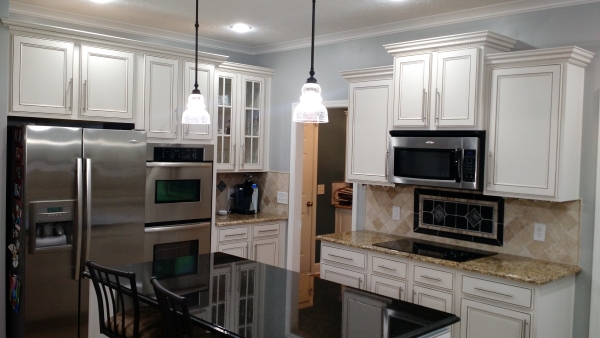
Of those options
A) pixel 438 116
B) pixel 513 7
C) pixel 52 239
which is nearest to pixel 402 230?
pixel 438 116

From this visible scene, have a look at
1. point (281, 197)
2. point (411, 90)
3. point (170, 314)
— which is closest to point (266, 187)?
point (281, 197)

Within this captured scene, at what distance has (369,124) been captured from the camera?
4.31 meters

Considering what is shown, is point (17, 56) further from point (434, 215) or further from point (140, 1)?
point (434, 215)

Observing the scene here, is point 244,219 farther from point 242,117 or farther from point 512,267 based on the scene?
point 512,267

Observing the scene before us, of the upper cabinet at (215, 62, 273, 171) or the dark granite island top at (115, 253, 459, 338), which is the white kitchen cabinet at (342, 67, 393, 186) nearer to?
the upper cabinet at (215, 62, 273, 171)

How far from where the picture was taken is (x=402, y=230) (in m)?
4.43

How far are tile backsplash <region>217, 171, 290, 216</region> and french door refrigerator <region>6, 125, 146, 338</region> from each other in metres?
1.54

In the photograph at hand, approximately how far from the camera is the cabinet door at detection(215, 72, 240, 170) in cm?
525

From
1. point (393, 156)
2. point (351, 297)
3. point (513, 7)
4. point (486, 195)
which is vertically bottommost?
point (351, 297)

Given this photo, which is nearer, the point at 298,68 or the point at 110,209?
the point at 110,209

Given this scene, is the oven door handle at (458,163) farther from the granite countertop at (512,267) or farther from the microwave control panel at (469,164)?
the granite countertop at (512,267)

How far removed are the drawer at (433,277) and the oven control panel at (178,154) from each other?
7.11 ft

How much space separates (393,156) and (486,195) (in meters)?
0.73

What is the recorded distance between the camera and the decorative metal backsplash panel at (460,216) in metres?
3.83
